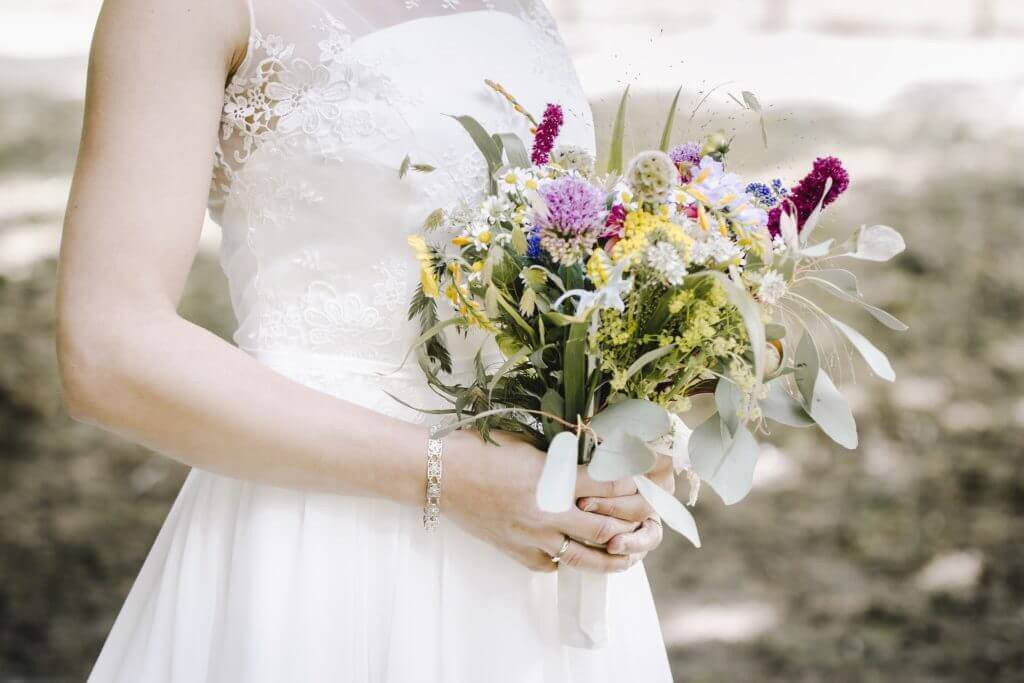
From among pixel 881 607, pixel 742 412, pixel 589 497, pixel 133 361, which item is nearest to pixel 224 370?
pixel 133 361

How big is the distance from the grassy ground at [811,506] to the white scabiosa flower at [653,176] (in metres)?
2.74

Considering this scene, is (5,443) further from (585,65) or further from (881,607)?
(881,607)

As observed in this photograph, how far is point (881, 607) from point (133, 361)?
3396 millimetres

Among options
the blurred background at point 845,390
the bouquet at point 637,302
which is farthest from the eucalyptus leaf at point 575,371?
the blurred background at point 845,390

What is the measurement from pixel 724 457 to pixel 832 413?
16 centimetres

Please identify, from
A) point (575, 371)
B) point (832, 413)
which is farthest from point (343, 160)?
point (832, 413)

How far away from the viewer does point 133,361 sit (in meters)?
0.97

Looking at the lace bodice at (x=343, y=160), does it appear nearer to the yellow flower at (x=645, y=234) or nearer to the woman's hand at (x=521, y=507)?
the woman's hand at (x=521, y=507)

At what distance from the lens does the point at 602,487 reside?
1043 millimetres

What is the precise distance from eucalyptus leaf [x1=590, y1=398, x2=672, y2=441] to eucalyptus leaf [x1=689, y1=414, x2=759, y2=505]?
0.05 m

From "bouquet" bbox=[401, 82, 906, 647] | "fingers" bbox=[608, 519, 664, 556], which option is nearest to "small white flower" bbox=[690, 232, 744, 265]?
"bouquet" bbox=[401, 82, 906, 647]

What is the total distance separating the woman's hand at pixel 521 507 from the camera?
3.40 ft

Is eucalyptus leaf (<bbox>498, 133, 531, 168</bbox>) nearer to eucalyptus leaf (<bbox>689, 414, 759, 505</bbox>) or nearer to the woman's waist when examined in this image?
the woman's waist

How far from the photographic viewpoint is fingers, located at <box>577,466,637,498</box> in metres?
1.03
